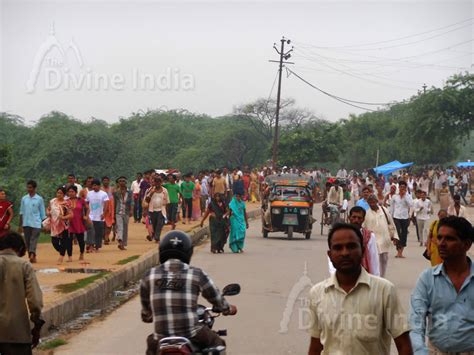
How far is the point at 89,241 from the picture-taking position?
19.7 m

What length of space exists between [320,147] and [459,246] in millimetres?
53521

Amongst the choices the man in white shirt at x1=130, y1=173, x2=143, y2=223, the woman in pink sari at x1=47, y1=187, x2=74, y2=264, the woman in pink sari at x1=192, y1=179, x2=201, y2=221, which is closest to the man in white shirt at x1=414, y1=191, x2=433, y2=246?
the woman in pink sari at x1=47, y1=187, x2=74, y2=264

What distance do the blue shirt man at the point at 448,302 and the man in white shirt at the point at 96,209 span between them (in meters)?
14.2

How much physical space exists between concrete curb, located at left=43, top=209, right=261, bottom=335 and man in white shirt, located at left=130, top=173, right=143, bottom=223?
28.8ft

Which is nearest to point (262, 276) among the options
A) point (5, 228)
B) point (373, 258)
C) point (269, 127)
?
point (5, 228)

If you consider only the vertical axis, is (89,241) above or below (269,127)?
below

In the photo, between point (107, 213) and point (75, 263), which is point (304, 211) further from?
point (75, 263)

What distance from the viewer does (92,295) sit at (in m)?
13.4

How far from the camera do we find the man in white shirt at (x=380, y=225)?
12438 mm

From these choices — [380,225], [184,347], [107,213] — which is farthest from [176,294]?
[107,213]

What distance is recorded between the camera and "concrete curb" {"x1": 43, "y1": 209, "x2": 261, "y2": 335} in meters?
11.3

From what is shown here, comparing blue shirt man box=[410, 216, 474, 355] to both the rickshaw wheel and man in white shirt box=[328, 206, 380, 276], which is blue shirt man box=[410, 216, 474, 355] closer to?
man in white shirt box=[328, 206, 380, 276]

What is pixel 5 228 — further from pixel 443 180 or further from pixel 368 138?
pixel 368 138

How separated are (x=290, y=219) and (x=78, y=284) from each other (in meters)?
11.9
